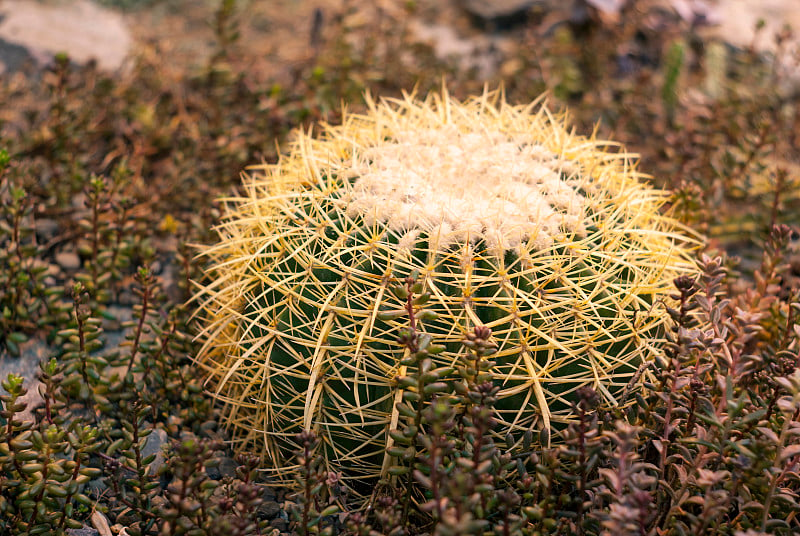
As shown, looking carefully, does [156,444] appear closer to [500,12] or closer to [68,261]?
[68,261]

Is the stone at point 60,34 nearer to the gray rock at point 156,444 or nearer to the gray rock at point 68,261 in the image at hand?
the gray rock at point 68,261

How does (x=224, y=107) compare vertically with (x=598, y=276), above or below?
below

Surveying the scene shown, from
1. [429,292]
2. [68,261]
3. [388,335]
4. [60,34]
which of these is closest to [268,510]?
[388,335]

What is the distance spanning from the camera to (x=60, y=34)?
192 inches

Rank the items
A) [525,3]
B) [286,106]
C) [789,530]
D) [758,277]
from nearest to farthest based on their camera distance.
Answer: [789,530]
[758,277]
[286,106]
[525,3]

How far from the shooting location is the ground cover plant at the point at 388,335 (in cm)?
193

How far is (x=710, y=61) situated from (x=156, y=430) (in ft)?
13.5

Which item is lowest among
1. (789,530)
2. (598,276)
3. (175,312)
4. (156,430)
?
(156,430)

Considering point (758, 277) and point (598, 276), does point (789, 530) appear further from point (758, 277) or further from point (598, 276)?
point (758, 277)

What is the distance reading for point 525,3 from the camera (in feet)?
18.5

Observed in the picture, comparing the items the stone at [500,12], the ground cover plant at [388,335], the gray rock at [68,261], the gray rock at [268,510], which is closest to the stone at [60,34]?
the ground cover plant at [388,335]

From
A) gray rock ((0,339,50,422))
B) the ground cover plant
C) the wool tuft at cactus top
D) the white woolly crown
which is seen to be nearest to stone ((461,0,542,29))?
the ground cover plant

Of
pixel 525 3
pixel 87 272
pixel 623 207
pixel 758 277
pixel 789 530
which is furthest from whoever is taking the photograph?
pixel 525 3

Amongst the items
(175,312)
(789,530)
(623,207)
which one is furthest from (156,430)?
(789,530)
